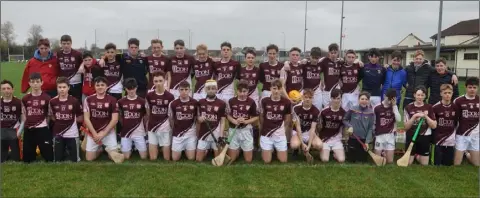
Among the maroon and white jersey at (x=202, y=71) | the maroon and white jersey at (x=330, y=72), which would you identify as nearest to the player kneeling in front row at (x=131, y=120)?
the maroon and white jersey at (x=202, y=71)

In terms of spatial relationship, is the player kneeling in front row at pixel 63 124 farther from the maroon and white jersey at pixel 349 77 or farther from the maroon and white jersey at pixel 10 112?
the maroon and white jersey at pixel 349 77

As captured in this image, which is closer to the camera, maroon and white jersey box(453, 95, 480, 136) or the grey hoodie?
maroon and white jersey box(453, 95, 480, 136)

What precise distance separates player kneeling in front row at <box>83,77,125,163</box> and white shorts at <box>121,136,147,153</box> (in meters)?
0.15

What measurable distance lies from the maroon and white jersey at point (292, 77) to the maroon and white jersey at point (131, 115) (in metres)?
2.53

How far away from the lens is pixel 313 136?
6395mm

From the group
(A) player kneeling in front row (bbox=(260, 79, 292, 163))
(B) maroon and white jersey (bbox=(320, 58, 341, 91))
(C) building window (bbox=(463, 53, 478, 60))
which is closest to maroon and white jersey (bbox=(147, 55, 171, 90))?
(A) player kneeling in front row (bbox=(260, 79, 292, 163))

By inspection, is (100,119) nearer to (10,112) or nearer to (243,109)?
(10,112)

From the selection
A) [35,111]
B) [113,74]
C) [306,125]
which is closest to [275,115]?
[306,125]

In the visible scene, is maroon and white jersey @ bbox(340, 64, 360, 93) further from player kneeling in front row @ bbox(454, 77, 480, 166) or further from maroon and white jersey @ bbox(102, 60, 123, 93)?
maroon and white jersey @ bbox(102, 60, 123, 93)

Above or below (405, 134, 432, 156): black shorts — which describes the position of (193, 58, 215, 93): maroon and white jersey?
above

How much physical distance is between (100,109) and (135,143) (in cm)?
75

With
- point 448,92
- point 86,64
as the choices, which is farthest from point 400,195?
point 86,64

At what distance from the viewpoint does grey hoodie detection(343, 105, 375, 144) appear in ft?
20.7

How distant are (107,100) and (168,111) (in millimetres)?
932
